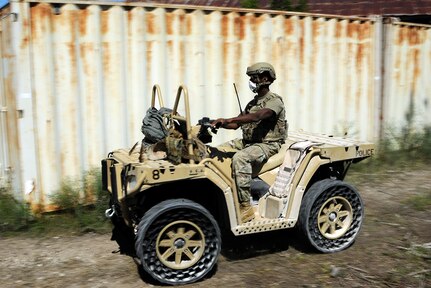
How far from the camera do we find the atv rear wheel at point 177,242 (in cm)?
422

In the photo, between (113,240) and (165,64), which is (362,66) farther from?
(113,240)

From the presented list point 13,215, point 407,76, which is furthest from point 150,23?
point 407,76

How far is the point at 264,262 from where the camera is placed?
496cm

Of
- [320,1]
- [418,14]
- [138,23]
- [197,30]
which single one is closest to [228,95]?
[197,30]

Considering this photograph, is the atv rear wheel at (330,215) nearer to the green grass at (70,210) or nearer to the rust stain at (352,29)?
the green grass at (70,210)

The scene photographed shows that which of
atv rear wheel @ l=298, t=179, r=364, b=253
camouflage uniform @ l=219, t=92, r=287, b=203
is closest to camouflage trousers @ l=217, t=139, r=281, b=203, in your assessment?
camouflage uniform @ l=219, t=92, r=287, b=203

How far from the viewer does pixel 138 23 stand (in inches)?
255

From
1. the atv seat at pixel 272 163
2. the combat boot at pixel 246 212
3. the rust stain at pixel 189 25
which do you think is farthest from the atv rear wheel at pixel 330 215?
the rust stain at pixel 189 25

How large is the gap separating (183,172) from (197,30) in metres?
3.20

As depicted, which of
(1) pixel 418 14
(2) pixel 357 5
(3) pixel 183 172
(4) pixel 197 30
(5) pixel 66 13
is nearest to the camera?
(3) pixel 183 172

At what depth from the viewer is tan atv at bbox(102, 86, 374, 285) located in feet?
14.0

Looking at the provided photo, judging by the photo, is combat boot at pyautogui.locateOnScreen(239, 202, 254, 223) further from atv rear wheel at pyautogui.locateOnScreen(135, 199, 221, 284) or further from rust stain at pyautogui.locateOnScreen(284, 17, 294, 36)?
rust stain at pyautogui.locateOnScreen(284, 17, 294, 36)

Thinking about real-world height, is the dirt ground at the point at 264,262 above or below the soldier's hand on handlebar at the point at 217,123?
below

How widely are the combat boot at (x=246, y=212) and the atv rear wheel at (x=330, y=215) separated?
22.9 inches
